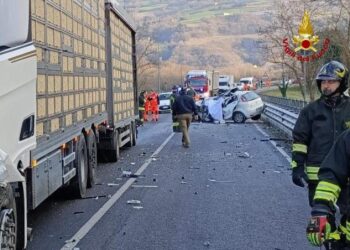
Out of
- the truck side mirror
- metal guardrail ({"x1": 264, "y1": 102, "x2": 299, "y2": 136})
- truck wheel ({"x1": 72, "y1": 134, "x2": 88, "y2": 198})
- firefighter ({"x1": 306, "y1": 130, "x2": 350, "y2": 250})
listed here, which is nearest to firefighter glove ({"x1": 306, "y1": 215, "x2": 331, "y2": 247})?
firefighter ({"x1": 306, "y1": 130, "x2": 350, "y2": 250})

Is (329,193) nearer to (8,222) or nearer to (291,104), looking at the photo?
(8,222)

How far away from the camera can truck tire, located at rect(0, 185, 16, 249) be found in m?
5.00

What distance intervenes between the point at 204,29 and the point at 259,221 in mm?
155505

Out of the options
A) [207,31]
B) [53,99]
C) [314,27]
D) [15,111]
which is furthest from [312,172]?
[207,31]

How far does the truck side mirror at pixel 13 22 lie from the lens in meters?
5.58

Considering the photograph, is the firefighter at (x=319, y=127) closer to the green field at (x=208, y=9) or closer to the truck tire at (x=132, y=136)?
the truck tire at (x=132, y=136)

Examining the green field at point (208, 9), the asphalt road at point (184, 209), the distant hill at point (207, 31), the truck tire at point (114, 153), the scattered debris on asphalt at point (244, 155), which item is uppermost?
the green field at point (208, 9)

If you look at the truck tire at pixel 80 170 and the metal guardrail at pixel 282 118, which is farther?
the metal guardrail at pixel 282 118

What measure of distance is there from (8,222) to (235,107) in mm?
29034

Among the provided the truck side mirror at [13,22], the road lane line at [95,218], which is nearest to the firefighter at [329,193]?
the truck side mirror at [13,22]

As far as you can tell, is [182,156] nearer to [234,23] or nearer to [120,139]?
[120,139]

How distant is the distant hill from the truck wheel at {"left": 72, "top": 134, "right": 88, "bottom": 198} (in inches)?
4578

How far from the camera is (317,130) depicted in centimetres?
582

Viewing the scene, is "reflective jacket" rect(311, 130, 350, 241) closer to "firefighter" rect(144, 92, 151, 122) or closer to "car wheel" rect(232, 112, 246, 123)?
"car wheel" rect(232, 112, 246, 123)
